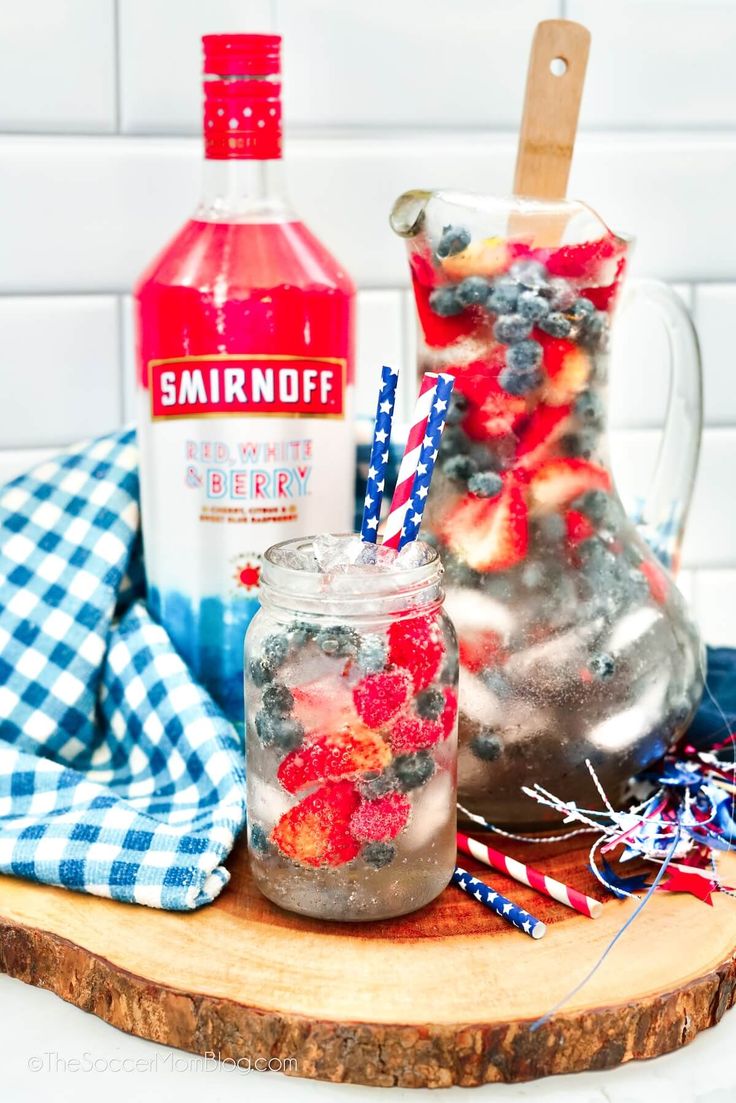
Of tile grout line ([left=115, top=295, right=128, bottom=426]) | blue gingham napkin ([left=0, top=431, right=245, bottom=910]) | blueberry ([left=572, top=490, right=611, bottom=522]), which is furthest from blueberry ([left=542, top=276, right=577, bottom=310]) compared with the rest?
tile grout line ([left=115, top=295, right=128, bottom=426])

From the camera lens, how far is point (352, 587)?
63 centimetres

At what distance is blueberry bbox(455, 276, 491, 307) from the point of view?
691mm

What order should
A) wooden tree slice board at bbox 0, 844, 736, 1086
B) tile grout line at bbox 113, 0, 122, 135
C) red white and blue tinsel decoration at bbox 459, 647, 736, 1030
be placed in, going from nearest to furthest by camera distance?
1. wooden tree slice board at bbox 0, 844, 736, 1086
2. red white and blue tinsel decoration at bbox 459, 647, 736, 1030
3. tile grout line at bbox 113, 0, 122, 135

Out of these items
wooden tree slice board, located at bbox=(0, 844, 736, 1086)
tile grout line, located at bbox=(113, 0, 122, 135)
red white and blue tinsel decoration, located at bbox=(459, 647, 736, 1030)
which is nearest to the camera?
wooden tree slice board, located at bbox=(0, 844, 736, 1086)

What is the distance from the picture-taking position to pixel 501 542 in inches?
28.2

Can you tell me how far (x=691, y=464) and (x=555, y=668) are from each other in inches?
8.1

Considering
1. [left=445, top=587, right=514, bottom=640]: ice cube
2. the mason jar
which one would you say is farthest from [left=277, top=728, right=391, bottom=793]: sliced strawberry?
[left=445, top=587, right=514, bottom=640]: ice cube

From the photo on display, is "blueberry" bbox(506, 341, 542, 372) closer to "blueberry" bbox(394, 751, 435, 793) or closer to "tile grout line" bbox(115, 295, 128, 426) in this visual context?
"blueberry" bbox(394, 751, 435, 793)

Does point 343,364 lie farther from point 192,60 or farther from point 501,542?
point 192,60

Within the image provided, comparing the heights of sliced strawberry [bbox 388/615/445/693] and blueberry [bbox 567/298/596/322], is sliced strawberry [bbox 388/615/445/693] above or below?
below

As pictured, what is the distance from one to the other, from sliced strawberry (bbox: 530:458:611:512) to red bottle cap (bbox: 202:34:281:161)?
262 mm

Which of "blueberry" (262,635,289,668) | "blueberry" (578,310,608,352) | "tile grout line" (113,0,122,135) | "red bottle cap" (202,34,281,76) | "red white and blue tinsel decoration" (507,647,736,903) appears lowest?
"red white and blue tinsel decoration" (507,647,736,903)

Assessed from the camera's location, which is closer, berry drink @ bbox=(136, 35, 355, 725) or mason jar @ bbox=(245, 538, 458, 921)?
mason jar @ bbox=(245, 538, 458, 921)

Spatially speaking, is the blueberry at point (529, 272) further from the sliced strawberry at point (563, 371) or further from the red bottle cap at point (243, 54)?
the red bottle cap at point (243, 54)
